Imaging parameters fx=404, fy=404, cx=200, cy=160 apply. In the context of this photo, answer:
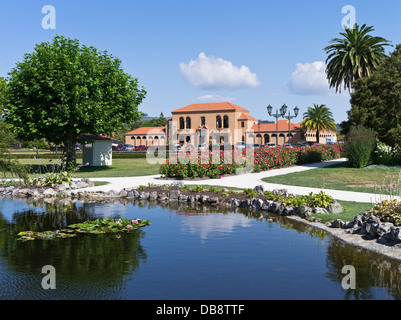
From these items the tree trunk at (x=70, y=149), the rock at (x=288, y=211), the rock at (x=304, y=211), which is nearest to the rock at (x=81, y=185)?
the rock at (x=288, y=211)

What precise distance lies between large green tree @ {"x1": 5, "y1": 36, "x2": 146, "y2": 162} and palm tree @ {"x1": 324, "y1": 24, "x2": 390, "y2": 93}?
2613 cm

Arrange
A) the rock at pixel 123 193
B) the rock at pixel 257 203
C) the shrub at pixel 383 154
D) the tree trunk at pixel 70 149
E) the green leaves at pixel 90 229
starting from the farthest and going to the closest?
the tree trunk at pixel 70 149, the shrub at pixel 383 154, the rock at pixel 123 193, the rock at pixel 257 203, the green leaves at pixel 90 229

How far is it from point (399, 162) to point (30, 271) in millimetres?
25446

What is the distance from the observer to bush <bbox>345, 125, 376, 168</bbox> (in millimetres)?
25906

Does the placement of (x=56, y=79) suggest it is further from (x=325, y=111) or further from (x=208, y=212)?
(x=325, y=111)

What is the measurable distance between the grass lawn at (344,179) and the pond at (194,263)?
7.19 metres

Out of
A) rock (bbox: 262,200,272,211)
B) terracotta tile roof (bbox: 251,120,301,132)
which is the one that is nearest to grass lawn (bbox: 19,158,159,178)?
rock (bbox: 262,200,272,211)

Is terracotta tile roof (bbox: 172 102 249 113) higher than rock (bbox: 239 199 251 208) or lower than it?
higher

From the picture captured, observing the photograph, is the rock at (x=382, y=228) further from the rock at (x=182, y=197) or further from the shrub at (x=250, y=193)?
the rock at (x=182, y=197)

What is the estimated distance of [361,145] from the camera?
26125 mm

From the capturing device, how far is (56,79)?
84.5 ft

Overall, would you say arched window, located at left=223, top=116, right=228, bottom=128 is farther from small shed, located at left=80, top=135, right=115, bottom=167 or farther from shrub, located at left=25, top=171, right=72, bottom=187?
shrub, located at left=25, top=171, right=72, bottom=187

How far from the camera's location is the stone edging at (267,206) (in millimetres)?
8445
